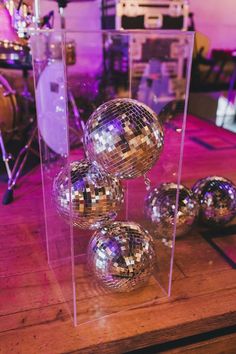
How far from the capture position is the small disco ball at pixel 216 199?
109cm

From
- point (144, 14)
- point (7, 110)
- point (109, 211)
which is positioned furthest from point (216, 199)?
point (144, 14)

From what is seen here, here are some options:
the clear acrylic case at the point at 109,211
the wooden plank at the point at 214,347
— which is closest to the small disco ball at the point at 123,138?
the clear acrylic case at the point at 109,211

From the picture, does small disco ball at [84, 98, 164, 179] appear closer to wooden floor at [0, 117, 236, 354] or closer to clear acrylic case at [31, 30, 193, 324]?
clear acrylic case at [31, 30, 193, 324]

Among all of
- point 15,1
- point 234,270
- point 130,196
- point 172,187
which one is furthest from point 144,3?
point 234,270

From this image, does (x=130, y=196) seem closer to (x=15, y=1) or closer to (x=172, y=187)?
(x=172, y=187)

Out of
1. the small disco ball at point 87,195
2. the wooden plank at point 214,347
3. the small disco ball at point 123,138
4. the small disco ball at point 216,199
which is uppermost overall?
the small disco ball at point 123,138

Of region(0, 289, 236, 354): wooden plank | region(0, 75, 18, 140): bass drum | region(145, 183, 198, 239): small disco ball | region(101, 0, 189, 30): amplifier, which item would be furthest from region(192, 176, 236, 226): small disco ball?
region(101, 0, 189, 30): amplifier

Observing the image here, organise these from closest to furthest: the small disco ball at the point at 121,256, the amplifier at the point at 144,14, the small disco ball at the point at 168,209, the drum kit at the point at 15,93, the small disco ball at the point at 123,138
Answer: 1. the small disco ball at the point at 123,138
2. the small disco ball at the point at 121,256
3. the small disco ball at the point at 168,209
4. the drum kit at the point at 15,93
5. the amplifier at the point at 144,14

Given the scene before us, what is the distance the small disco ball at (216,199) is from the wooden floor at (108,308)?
8cm

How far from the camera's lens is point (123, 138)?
0.69m

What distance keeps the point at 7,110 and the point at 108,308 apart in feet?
4.30

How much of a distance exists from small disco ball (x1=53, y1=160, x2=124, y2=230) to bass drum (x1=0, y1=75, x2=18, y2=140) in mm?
1113

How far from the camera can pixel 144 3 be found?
9.84 ft

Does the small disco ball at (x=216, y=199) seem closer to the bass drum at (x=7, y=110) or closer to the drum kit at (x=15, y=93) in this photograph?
the drum kit at (x=15, y=93)
